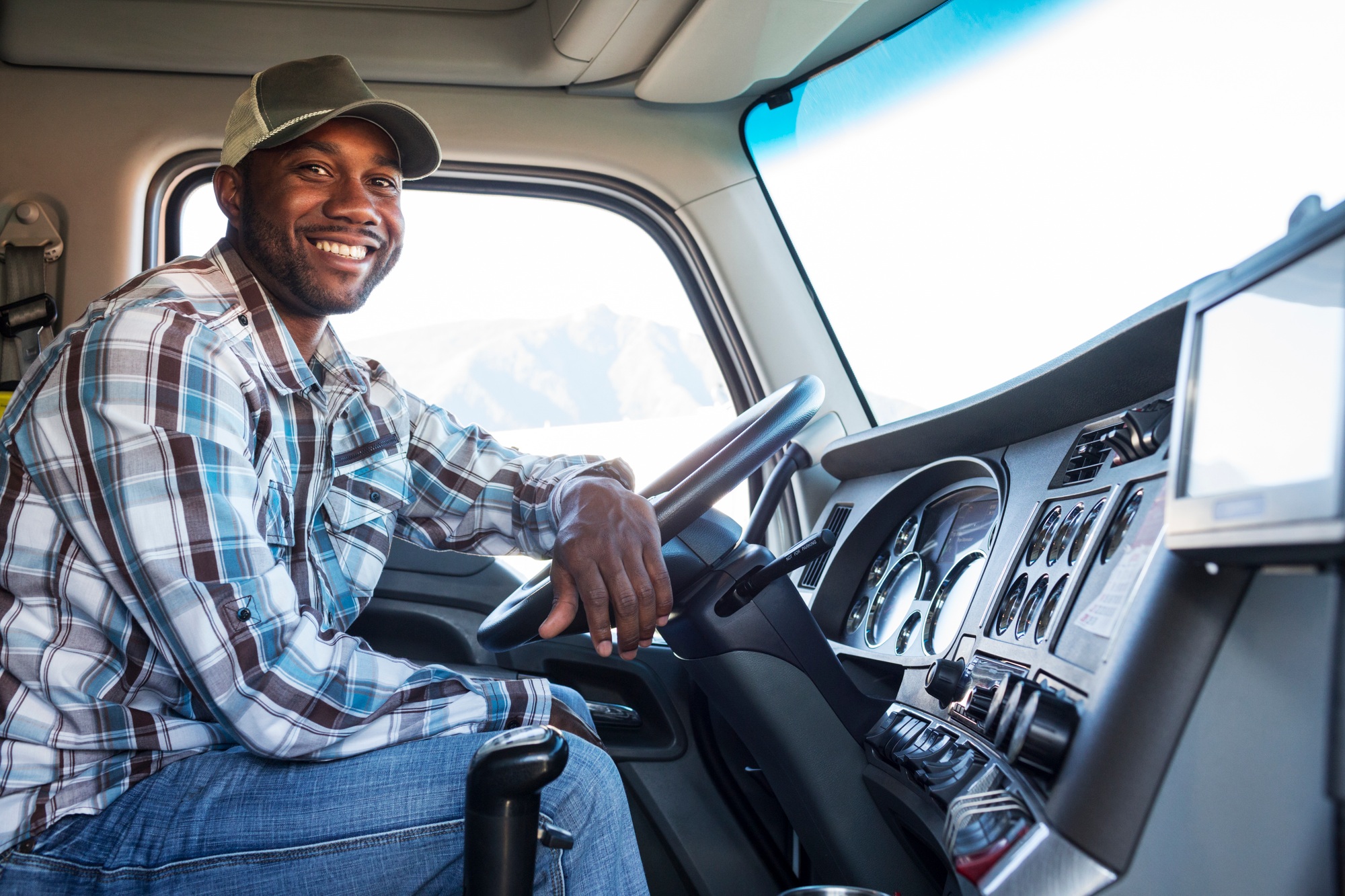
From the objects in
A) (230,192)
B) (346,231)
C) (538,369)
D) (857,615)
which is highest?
(230,192)

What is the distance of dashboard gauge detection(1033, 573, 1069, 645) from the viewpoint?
98 centimetres

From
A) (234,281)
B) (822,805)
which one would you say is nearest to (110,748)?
(234,281)

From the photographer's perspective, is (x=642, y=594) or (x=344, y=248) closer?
(x=642, y=594)

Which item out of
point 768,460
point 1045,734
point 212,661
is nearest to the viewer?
point 1045,734

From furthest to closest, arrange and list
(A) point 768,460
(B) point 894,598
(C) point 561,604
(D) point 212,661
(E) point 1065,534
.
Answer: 1. (A) point 768,460
2. (B) point 894,598
3. (C) point 561,604
4. (E) point 1065,534
5. (D) point 212,661

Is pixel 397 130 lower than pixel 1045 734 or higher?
higher

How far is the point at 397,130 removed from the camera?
1.57 m

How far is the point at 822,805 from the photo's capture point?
1311 mm

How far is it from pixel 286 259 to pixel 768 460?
1.14m

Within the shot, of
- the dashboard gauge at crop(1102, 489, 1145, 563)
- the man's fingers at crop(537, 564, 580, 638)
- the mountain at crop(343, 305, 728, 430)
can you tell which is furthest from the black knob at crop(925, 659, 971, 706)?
the mountain at crop(343, 305, 728, 430)

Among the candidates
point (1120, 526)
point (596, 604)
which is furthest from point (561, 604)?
point (1120, 526)

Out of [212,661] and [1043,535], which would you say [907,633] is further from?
[212,661]

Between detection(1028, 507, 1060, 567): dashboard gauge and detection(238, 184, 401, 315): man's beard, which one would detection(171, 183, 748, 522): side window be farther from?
detection(1028, 507, 1060, 567): dashboard gauge

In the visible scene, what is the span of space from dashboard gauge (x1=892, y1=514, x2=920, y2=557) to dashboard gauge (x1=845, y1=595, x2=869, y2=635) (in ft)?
0.34
